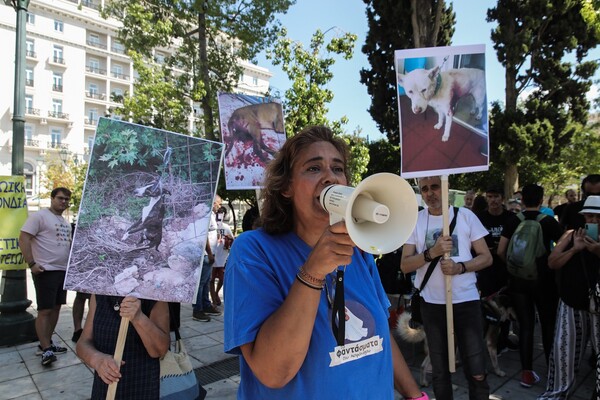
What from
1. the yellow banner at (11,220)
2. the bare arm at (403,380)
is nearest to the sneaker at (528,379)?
the bare arm at (403,380)

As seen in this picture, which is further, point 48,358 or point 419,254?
point 48,358

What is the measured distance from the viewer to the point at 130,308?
187 centimetres

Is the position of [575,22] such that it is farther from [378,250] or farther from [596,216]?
[378,250]

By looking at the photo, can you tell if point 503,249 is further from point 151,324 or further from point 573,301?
point 151,324

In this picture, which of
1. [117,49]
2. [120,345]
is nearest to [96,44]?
[117,49]

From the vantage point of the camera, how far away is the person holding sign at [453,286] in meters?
2.81

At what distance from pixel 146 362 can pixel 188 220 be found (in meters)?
0.78

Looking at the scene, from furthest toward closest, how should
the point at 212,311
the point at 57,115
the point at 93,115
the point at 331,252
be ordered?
the point at 93,115
the point at 57,115
the point at 212,311
the point at 331,252

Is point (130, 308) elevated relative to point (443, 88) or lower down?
lower down

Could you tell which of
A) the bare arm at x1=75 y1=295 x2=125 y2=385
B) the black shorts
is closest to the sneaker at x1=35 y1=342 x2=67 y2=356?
the black shorts

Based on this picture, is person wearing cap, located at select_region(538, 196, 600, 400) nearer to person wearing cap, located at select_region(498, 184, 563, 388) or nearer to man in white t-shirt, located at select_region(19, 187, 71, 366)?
person wearing cap, located at select_region(498, 184, 563, 388)

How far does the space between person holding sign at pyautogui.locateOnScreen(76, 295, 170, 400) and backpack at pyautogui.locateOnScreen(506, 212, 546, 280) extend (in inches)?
140

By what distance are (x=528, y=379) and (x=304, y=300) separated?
3942mm

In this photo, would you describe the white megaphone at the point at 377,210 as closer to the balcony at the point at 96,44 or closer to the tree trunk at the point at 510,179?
the tree trunk at the point at 510,179
